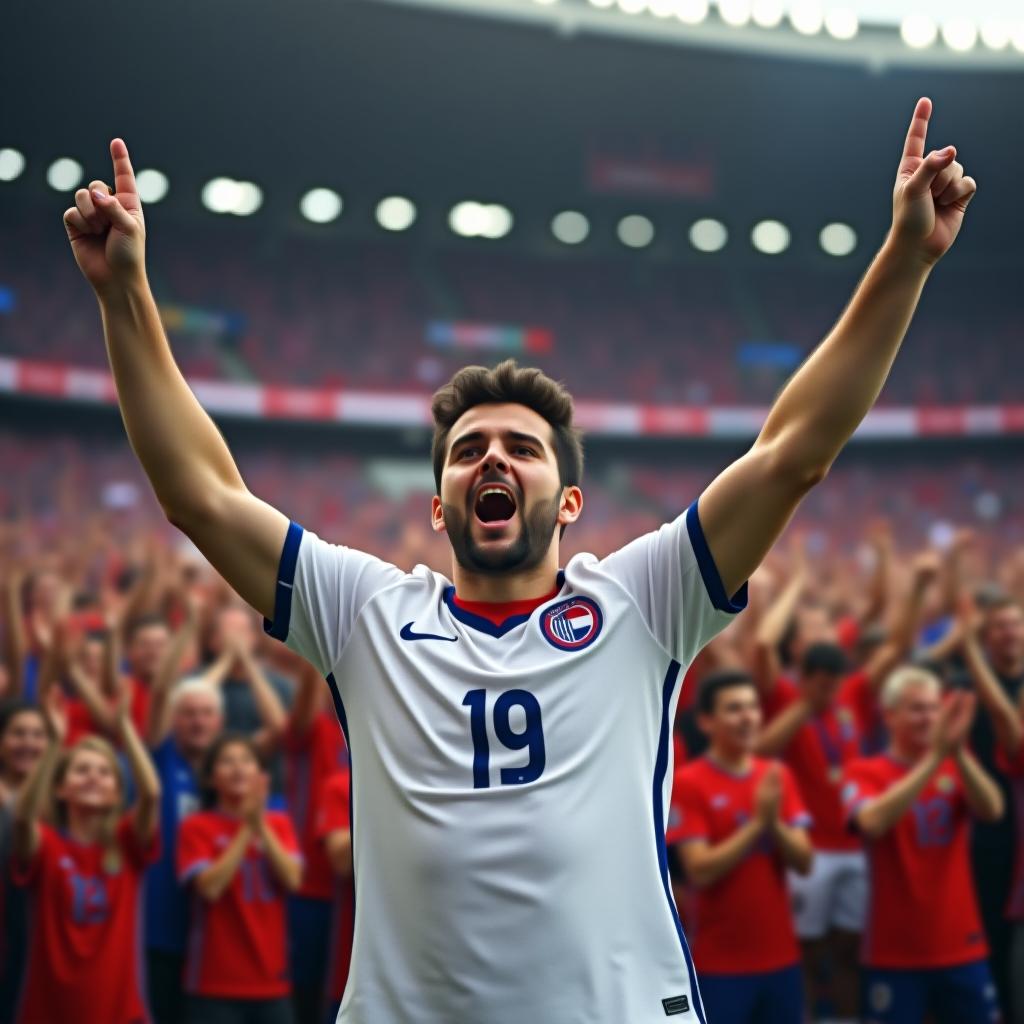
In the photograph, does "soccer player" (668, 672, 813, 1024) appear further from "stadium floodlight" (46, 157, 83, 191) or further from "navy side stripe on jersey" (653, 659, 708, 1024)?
"stadium floodlight" (46, 157, 83, 191)

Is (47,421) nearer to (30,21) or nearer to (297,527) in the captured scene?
(30,21)

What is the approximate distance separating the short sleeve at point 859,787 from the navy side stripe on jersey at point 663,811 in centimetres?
327

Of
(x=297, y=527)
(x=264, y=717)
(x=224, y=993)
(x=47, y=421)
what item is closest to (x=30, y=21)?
(x=47, y=421)

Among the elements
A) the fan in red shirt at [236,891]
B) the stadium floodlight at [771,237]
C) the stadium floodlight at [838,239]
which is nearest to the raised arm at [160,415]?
the fan in red shirt at [236,891]

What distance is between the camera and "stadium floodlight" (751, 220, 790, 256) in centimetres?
2880

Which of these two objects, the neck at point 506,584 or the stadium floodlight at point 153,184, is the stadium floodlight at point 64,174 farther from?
the neck at point 506,584

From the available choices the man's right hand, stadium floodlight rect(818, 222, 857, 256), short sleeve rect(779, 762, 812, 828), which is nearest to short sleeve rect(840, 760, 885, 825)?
short sleeve rect(779, 762, 812, 828)

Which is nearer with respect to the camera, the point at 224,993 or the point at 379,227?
the point at 224,993

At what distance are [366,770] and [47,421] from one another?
23.9 m

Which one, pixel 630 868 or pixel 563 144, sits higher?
pixel 563 144

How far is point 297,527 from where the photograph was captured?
2301mm

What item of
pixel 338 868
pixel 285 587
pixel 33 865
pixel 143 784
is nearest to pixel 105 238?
pixel 285 587

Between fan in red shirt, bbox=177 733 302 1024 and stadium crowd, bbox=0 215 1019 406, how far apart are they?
823 inches

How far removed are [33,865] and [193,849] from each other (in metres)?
0.59
